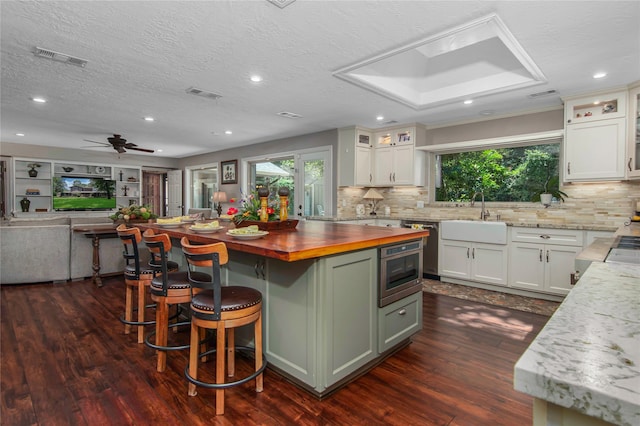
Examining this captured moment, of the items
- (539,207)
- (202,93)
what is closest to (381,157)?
(539,207)

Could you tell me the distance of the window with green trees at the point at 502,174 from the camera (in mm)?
4648

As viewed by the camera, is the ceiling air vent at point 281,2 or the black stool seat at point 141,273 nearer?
the ceiling air vent at point 281,2

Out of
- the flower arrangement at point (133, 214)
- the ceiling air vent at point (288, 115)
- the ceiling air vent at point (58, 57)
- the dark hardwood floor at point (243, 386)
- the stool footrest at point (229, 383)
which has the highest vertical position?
the ceiling air vent at point (288, 115)

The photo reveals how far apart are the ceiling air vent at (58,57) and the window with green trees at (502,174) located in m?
5.09

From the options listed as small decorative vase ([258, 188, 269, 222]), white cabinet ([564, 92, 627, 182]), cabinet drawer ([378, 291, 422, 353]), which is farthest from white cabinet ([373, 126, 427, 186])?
small decorative vase ([258, 188, 269, 222])

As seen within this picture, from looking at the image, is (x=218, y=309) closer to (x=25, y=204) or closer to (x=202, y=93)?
(x=202, y=93)

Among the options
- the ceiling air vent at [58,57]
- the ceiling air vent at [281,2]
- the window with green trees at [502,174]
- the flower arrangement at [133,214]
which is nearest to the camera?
the ceiling air vent at [281,2]

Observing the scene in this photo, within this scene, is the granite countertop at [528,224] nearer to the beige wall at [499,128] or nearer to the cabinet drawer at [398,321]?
the beige wall at [499,128]

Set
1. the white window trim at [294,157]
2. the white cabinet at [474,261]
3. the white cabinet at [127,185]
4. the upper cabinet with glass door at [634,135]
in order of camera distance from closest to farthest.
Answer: the upper cabinet with glass door at [634,135], the white cabinet at [474,261], the white window trim at [294,157], the white cabinet at [127,185]

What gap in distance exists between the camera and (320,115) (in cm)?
494

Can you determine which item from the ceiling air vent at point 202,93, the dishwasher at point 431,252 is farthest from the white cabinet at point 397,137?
the ceiling air vent at point 202,93

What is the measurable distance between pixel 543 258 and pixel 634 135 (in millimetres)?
1601

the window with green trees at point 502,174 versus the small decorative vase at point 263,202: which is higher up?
the window with green trees at point 502,174

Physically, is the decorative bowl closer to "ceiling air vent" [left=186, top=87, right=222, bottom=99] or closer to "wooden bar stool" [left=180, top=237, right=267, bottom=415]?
"wooden bar stool" [left=180, top=237, right=267, bottom=415]
